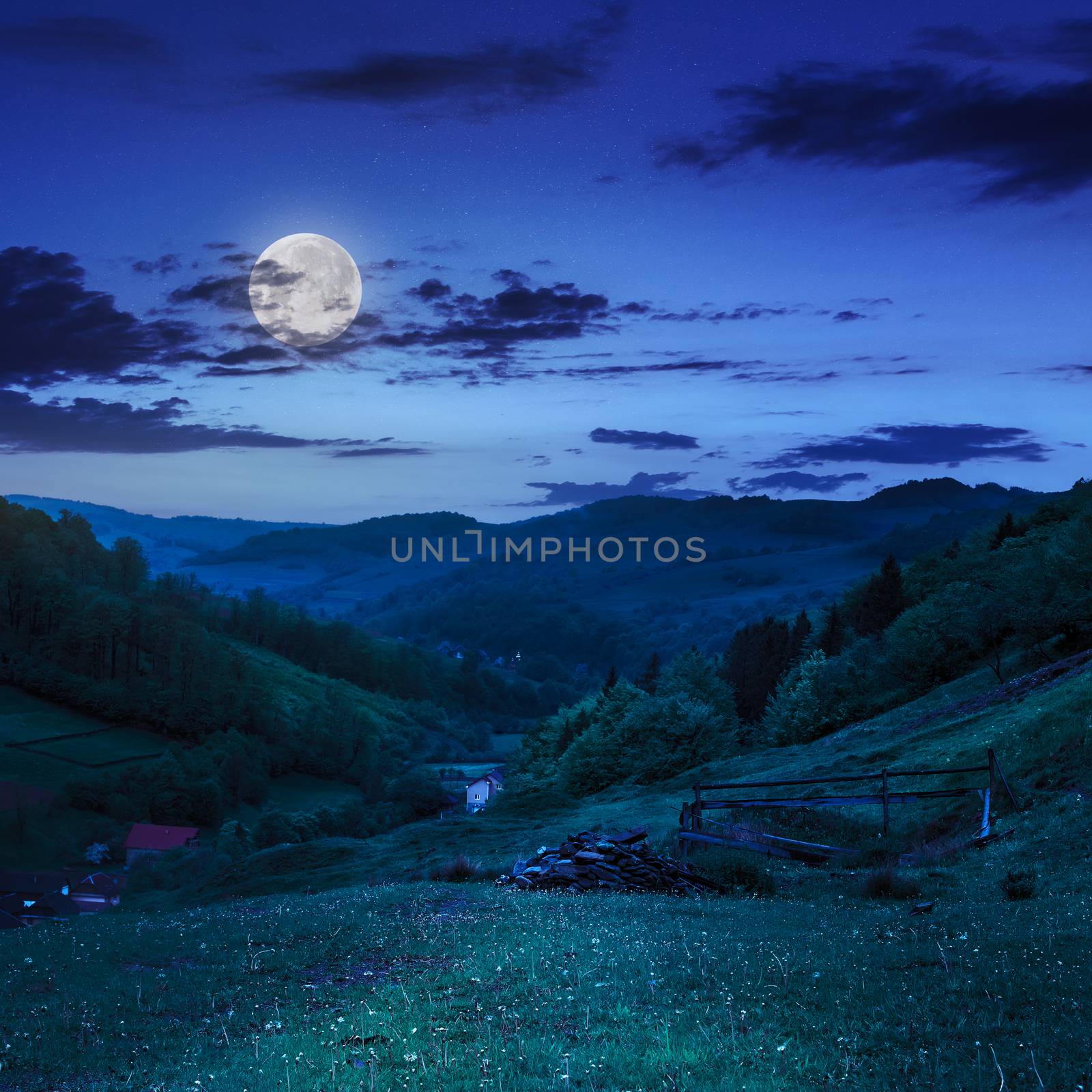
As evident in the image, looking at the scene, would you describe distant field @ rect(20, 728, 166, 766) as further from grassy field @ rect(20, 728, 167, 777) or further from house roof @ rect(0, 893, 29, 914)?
house roof @ rect(0, 893, 29, 914)

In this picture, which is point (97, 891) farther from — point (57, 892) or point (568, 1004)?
point (568, 1004)

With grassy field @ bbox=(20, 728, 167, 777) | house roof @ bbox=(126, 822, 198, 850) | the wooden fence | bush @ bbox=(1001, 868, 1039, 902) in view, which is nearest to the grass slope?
bush @ bbox=(1001, 868, 1039, 902)

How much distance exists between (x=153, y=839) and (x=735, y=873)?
127758 mm

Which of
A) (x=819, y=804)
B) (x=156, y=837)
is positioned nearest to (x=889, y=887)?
(x=819, y=804)

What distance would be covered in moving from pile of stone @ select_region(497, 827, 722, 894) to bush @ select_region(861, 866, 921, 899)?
4957 mm

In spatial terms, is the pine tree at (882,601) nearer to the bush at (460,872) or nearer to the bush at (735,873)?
the bush at (735,873)

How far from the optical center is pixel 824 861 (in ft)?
86.8

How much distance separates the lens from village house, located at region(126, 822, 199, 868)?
12794 cm

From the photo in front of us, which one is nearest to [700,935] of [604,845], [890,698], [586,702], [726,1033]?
[726,1033]

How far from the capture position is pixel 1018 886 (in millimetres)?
17734

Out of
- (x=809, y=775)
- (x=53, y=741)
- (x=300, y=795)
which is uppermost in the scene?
(x=809, y=775)

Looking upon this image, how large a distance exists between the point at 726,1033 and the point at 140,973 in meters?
8.94

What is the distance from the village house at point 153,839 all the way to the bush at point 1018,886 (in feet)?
415

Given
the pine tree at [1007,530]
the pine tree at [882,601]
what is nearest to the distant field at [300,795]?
the pine tree at [882,601]
